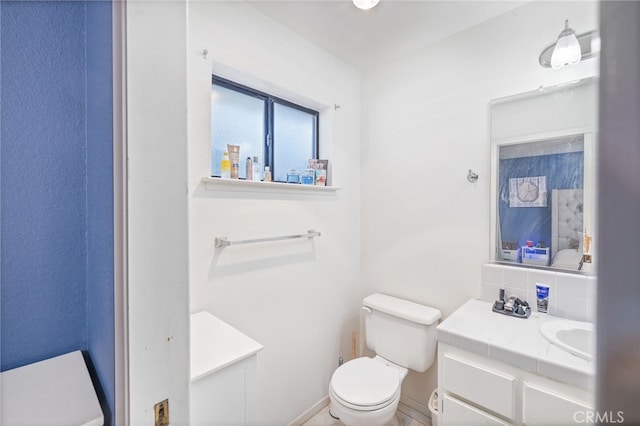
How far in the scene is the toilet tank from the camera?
5.68ft

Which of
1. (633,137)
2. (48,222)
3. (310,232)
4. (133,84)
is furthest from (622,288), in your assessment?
(310,232)

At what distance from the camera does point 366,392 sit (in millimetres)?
1529

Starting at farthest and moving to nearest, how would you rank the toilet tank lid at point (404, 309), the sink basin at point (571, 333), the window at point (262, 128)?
the toilet tank lid at point (404, 309)
the window at point (262, 128)
the sink basin at point (571, 333)

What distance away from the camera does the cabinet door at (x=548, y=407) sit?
1.03 meters

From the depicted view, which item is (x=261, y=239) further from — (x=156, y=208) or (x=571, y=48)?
(x=571, y=48)

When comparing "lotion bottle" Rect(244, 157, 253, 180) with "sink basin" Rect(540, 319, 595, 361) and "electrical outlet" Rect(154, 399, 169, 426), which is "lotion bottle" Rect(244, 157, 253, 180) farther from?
"sink basin" Rect(540, 319, 595, 361)

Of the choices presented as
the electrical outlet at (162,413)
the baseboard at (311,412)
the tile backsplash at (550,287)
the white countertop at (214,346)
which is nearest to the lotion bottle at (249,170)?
the white countertop at (214,346)

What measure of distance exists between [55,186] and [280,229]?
1.05 m

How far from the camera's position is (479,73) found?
172cm

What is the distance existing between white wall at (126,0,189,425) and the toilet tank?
140 cm

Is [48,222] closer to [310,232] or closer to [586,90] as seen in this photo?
[310,232]

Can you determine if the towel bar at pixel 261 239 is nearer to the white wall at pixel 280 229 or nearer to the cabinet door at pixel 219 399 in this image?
the white wall at pixel 280 229

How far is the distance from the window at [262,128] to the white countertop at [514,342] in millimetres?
1339

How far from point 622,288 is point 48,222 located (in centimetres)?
127
